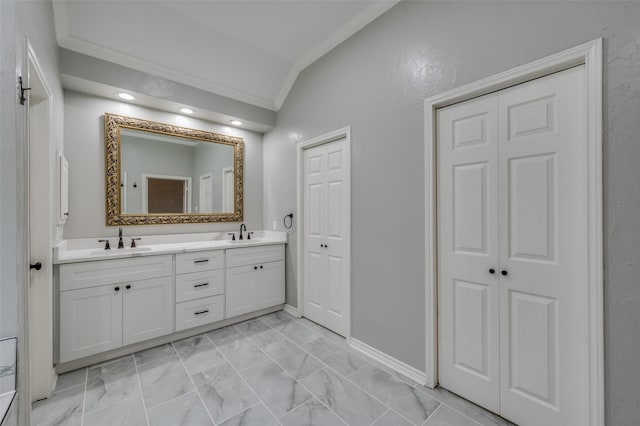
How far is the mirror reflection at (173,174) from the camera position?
290 cm

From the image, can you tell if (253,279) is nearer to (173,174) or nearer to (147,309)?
(147,309)

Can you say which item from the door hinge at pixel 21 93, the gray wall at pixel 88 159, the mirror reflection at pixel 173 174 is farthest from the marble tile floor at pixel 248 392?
the door hinge at pixel 21 93

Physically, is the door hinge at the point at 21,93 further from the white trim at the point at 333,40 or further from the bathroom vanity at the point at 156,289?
the white trim at the point at 333,40

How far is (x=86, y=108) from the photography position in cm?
265

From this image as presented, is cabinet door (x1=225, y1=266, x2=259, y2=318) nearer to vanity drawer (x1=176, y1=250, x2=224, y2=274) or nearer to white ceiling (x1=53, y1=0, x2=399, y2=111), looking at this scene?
vanity drawer (x1=176, y1=250, x2=224, y2=274)

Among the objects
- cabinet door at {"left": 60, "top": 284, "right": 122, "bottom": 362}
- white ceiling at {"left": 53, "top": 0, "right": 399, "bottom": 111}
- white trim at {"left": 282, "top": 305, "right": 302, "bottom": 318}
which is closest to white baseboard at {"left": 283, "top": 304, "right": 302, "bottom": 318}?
white trim at {"left": 282, "top": 305, "right": 302, "bottom": 318}

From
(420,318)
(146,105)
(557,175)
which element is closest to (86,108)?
(146,105)

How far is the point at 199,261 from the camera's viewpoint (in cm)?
280

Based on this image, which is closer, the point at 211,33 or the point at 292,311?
the point at 211,33

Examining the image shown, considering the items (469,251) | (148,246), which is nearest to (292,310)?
(148,246)

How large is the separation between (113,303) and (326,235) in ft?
6.56

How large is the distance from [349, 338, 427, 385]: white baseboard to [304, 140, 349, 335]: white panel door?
0.26 m

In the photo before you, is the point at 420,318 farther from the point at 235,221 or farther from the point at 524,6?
the point at 235,221

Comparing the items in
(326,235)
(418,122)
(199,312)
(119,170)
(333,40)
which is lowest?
(199,312)
